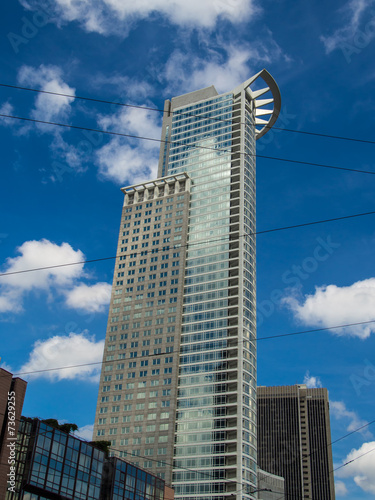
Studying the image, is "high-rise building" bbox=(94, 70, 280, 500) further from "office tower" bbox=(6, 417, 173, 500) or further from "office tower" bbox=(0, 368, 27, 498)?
"office tower" bbox=(0, 368, 27, 498)

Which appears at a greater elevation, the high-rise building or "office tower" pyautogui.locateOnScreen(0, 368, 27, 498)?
the high-rise building

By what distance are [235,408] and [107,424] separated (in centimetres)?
3255

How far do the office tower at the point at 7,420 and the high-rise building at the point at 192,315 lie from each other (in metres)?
76.4

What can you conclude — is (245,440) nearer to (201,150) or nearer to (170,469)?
(170,469)

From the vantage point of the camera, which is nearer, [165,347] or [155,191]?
[165,347]

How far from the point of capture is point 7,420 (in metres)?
56.2

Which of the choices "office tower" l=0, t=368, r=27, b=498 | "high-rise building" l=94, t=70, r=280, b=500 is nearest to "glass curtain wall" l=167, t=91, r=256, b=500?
"high-rise building" l=94, t=70, r=280, b=500

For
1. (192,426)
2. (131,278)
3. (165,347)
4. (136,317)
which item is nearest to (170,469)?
(192,426)

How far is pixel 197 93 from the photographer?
192 m

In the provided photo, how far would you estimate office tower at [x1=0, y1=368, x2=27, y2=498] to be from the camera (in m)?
55.0

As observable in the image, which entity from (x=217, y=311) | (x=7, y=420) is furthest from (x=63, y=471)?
(x=217, y=311)

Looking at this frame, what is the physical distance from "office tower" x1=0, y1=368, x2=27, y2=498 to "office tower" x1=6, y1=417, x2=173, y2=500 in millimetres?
2173

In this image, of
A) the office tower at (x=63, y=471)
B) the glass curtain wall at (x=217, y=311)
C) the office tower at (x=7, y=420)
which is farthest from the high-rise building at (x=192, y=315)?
the office tower at (x=7, y=420)

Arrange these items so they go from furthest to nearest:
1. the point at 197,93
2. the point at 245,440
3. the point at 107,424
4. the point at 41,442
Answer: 1. the point at 197,93
2. the point at 107,424
3. the point at 245,440
4. the point at 41,442
